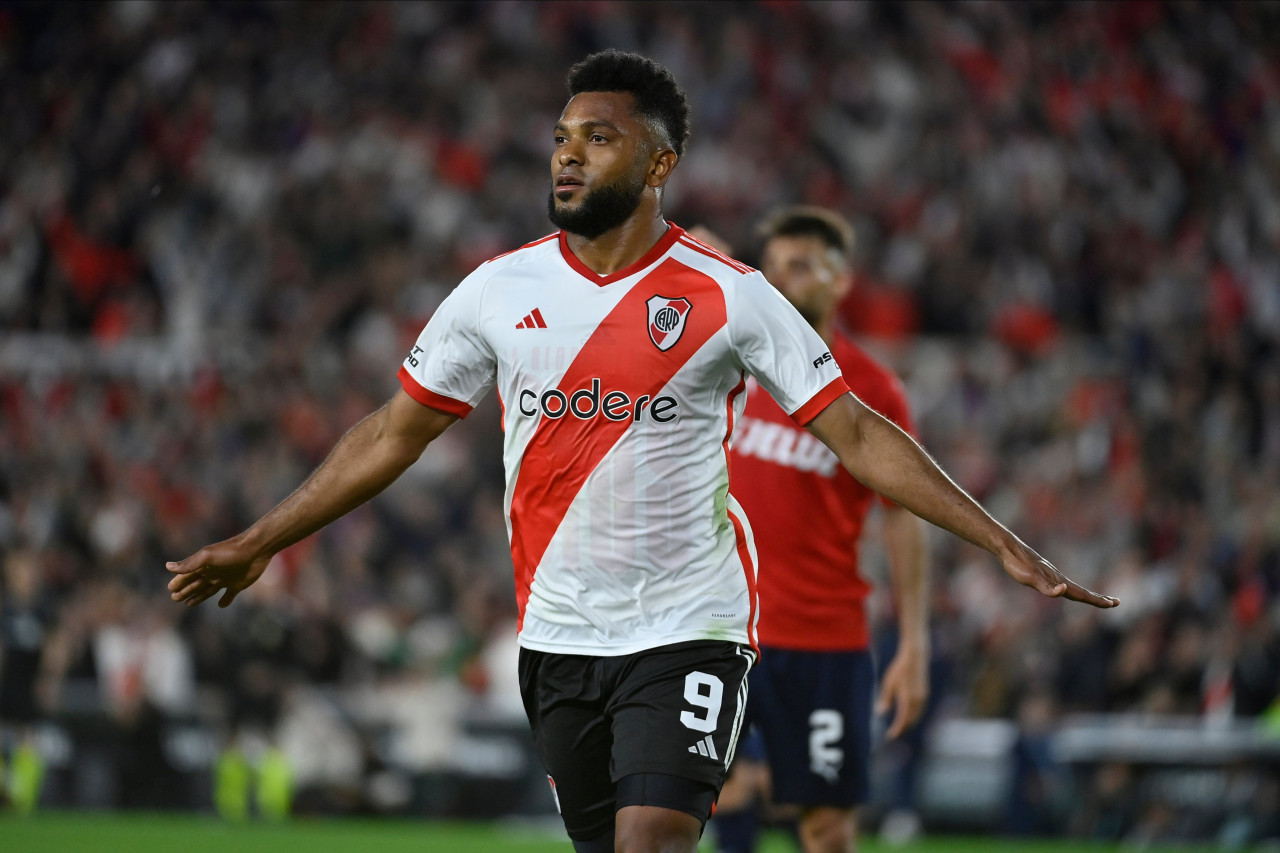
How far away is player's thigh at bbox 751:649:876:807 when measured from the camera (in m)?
6.14

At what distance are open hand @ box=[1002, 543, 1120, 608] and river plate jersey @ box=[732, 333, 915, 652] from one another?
211cm

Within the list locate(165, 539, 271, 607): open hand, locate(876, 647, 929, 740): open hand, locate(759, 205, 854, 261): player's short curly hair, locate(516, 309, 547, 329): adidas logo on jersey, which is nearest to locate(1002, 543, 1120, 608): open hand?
locate(516, 309, 547, 329): adidas logo on jersey

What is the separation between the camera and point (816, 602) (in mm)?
6238

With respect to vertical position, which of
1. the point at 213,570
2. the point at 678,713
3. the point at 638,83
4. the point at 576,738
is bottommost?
the point at 576,738

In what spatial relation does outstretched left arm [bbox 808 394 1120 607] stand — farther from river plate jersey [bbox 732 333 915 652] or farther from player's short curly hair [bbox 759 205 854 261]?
player's short curly hair [bbox 759 205 854 261]

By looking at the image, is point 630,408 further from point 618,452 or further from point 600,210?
point 600,210

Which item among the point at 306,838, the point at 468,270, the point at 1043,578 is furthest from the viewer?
the point at 468,270

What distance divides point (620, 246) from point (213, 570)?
1.41 meters

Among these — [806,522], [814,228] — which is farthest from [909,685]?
[814,228]

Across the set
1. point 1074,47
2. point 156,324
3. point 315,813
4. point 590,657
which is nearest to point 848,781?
point 590,657

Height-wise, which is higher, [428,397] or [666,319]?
[666,319]

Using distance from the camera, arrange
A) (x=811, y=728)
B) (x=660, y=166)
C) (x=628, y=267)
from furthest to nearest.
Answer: (x=811, y=728) < (x=660, y=166) < (x=628, y=267)

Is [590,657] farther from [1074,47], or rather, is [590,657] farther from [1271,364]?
[1074,47]

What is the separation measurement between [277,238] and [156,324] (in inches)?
70.3
